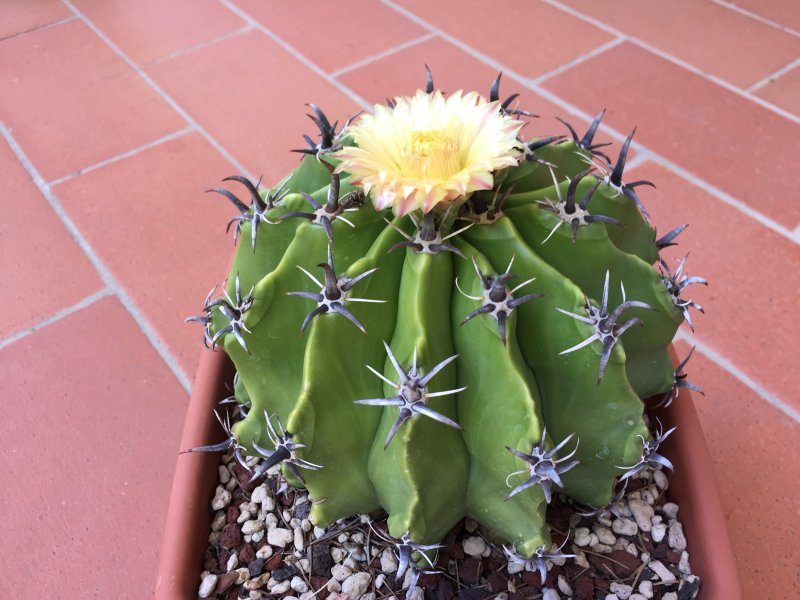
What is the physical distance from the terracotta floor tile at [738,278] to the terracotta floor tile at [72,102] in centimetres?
103

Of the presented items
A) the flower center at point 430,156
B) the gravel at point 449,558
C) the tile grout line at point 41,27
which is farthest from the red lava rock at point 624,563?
the tile grout line at point 41,27

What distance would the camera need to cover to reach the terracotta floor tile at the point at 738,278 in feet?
3.67

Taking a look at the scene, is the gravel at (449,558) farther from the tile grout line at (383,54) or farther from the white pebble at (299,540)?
the tile grout line at (383,54)

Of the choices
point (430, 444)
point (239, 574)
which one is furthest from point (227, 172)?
point (430, 444)

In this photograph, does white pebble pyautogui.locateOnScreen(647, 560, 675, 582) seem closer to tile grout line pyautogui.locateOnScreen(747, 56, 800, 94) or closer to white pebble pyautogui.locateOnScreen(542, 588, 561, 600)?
white pebble pyautogui.locateOnScreen(542, 588, 561, 600)

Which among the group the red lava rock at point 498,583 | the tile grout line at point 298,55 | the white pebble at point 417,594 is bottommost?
the tile grout line at point 298,55

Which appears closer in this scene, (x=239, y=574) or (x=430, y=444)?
(x=430, y=444)

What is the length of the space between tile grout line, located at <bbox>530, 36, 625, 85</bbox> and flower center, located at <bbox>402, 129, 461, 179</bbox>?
3.82ft

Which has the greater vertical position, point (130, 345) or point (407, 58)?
point (407, 58)

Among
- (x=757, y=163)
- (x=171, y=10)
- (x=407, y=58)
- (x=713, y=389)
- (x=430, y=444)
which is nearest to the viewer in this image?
(x=430, y=444)

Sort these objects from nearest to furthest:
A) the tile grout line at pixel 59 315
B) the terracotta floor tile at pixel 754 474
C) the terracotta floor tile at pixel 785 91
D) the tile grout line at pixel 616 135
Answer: the terracotta floor tile at pixel 754 474 < the tile grout line at pixel 59 315 < the tile grout line at pixel 616 135 < the terracotta floor tile at pixel 785 91

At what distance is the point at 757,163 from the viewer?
141 centimetres

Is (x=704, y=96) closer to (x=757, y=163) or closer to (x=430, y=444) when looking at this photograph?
(x=757, y=163)

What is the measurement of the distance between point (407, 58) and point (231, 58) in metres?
0.42
